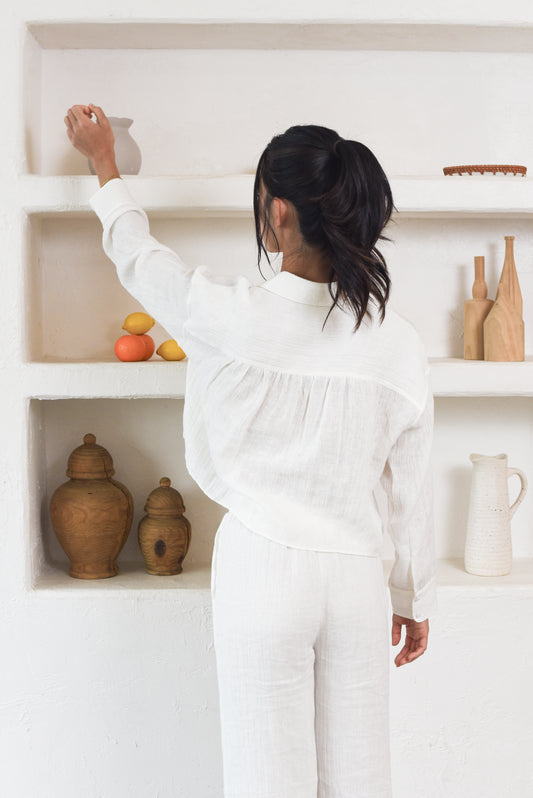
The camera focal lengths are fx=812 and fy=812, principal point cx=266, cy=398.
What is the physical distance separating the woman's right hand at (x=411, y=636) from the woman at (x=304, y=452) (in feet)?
0.70

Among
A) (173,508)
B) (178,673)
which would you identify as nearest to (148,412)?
(173,508)

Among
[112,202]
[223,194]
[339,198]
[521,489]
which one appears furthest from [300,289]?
[521,489]

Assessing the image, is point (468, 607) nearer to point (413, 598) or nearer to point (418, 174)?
point (413, 598)

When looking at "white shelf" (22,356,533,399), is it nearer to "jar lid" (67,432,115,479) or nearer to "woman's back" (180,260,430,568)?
"jar lid" (67,432,115,479)

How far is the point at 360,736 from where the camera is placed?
1.20m

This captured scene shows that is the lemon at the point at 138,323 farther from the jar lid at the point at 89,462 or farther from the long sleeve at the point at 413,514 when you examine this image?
the long sleeve at the point at 413,514

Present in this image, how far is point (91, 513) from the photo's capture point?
183 centimetres

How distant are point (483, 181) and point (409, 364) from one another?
2.57 ft

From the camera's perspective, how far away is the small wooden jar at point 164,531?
188cm

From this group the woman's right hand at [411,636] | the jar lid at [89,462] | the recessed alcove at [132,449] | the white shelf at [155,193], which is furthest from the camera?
the recessed alcove at [132,449]

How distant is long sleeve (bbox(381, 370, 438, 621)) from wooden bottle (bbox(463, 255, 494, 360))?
2.18 feet

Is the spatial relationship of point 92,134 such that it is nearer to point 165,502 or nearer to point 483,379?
point 165,502

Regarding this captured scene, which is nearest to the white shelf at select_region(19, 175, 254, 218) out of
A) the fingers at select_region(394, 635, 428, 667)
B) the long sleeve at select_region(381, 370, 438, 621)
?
the long sleeve at select_region(381, 370, 438, 621)

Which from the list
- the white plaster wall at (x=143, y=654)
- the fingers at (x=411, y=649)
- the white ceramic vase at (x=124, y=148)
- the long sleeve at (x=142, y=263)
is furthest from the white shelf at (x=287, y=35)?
the fingers at (x=411, y=649)
